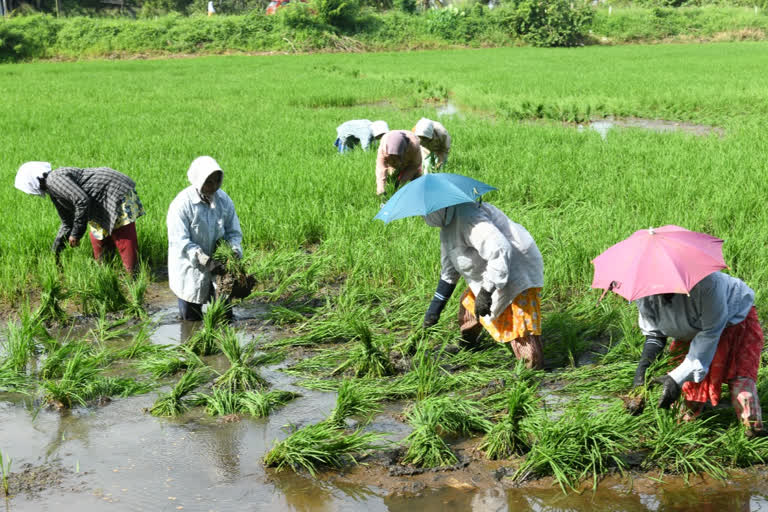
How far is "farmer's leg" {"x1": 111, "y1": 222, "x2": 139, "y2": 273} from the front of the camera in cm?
539

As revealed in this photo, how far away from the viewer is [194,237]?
4.74m

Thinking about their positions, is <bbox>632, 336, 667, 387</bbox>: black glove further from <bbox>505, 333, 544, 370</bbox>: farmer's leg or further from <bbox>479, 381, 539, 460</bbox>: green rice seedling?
<bbox>505, 333, 544, 370</bbox>: farmer's leg

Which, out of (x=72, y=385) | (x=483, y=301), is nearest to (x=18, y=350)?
(x=72, y=385)

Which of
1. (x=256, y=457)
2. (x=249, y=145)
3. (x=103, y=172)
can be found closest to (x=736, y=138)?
(x=249, y=145)

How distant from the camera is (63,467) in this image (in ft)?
10.3

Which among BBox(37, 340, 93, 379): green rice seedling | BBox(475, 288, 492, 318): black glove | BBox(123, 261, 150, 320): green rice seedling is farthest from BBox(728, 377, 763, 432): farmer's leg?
BBox(123, 261, 150, 320): green rice seedling

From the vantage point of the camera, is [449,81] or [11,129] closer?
[11,129]

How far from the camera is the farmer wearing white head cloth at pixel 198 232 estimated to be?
457 centimetres

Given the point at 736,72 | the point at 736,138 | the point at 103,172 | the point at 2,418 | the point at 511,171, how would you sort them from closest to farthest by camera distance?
the point at 2,418
the point at 103,172
the point at 511,171
the point at 736,138
the point at 736,72

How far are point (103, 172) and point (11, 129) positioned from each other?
7911 mm

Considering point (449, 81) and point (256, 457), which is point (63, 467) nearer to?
point (256, 457)

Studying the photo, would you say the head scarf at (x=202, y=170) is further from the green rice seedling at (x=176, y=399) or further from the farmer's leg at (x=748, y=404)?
the farmer's leg at (x=748, y=404)

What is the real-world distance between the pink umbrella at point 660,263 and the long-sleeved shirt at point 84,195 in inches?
144

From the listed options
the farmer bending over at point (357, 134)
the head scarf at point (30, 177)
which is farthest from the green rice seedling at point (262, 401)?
the farmer bending over at point (357, 134)
